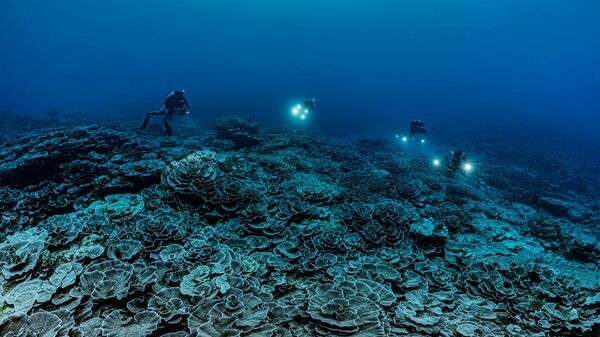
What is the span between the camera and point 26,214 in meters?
6.11

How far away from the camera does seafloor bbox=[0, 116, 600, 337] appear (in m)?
3.40

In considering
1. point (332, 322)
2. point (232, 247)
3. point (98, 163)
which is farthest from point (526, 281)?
point (98, 163)

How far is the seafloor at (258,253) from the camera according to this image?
3404mm

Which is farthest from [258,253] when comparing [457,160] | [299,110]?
[457,160]

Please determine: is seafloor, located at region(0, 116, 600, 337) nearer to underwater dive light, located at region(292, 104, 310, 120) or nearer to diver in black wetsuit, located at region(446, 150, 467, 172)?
diver in black wetsuit, located at region(446, 150, 467, 172)

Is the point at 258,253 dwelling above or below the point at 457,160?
below

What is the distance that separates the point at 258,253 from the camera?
507 cm

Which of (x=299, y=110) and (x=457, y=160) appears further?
(x=299, y=110)

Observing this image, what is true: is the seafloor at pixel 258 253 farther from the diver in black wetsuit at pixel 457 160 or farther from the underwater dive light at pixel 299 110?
the underwater dive light at pixel 299 110

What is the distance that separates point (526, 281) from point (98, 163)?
10866 mm

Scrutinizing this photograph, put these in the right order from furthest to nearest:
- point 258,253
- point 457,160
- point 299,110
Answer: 1. point 299,110
2. point 457,160
3. point 258,253

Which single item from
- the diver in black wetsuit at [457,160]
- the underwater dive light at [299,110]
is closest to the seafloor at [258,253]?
the diver in black wetsuit at [457,160]

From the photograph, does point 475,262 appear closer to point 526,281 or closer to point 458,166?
point 526,281

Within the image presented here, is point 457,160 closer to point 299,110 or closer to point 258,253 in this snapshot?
point 299,110
